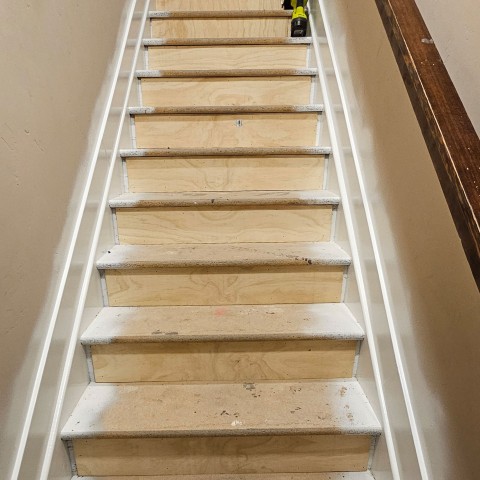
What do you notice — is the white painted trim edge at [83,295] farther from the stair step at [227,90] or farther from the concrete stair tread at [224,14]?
the concrete stair tread at [224,14]

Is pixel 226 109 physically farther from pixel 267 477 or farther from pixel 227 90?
pixel 267 477

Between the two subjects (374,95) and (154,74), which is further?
(154,74)

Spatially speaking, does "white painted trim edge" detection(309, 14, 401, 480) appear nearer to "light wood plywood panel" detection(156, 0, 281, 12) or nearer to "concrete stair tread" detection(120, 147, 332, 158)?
"concrete stair tread" detection(120, 147, 332, 158)

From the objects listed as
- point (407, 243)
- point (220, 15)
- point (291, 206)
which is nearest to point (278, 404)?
point (407, 243)

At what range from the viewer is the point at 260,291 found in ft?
4.12

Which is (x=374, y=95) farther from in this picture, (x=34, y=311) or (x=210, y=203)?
(x=34, y=311)

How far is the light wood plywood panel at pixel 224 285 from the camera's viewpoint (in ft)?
4.03

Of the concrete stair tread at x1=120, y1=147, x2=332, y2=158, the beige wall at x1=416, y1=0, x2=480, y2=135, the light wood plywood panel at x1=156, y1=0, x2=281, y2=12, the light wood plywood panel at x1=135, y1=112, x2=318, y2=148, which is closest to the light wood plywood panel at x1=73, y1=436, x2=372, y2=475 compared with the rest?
the beige wall at x1=416, y1=0, x2=480, y2=135

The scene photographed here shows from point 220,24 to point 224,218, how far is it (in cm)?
122

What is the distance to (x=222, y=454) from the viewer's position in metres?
1.02

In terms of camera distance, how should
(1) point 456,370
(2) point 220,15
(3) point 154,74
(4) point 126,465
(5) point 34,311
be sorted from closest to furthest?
(1) point 456,370 < (5) point 34,311 < (4) point 126,465 < (3) point 154,74 < (2) point 220,15

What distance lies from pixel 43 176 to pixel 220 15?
4.78 feet

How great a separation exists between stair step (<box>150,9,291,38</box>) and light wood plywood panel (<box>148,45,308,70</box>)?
0.83 feet

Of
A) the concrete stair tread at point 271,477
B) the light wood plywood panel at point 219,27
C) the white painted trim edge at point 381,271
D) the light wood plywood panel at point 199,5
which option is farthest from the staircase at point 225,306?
the light wood plywood panel at point 199,5
